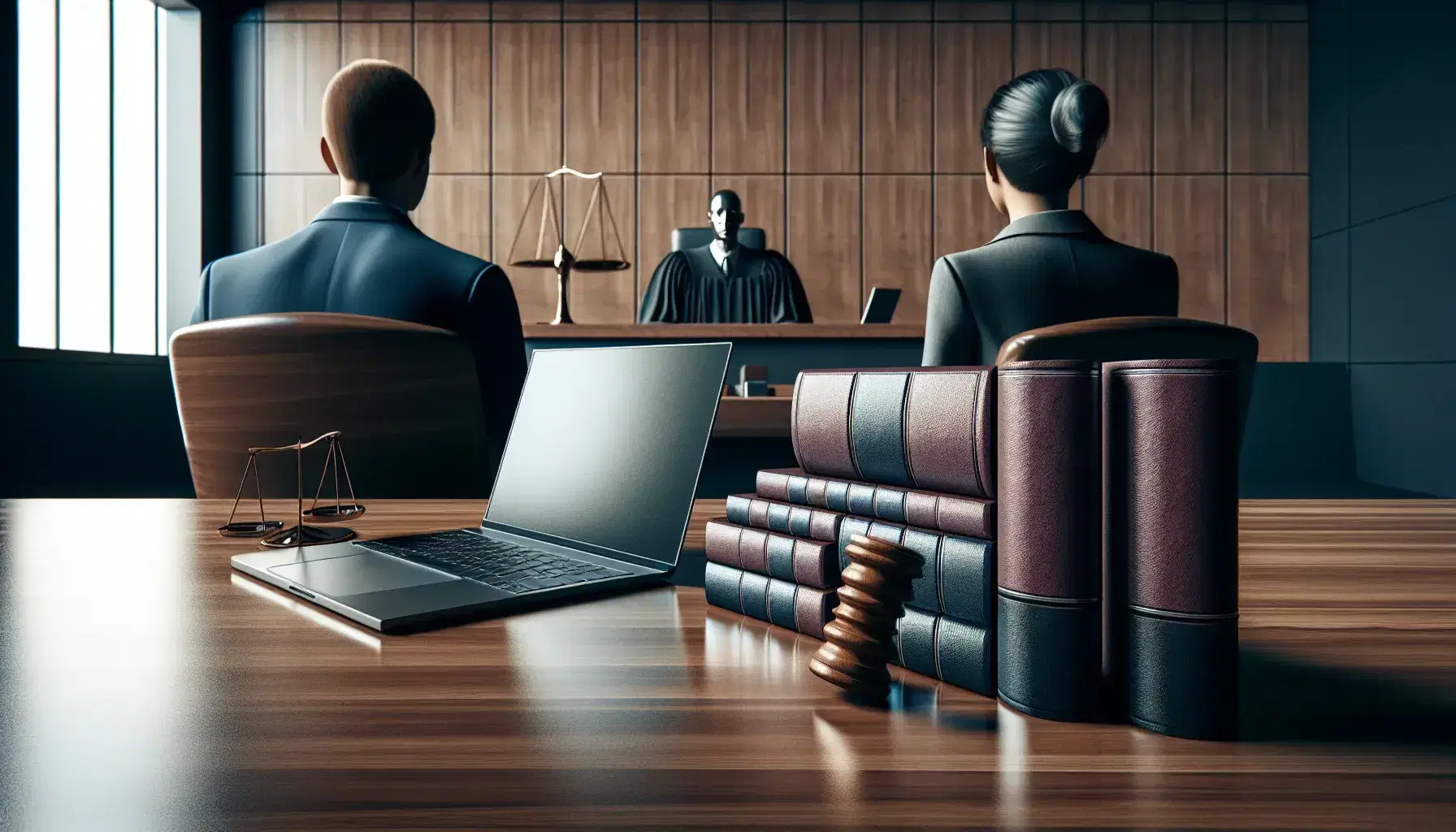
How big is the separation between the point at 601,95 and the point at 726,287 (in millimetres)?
2022

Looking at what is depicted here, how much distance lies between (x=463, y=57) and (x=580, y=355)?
6275 millimetres

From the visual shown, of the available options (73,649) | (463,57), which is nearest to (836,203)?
(463,57)

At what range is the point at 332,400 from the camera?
4.00 ft

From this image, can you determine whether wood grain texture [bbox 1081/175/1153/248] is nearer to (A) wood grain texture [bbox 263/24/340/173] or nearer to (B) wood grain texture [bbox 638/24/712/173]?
(B) wood grain texture [bbox 638/24/712/173]

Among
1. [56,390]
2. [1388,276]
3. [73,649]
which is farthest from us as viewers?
[1388,276]

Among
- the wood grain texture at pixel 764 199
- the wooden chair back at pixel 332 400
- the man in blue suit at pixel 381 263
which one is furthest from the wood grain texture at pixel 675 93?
the wooden chair back at pixel 332 400

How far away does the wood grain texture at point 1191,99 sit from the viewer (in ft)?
20.7

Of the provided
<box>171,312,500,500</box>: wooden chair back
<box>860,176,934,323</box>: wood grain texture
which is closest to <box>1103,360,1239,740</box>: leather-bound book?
<box>171,312,500,500</box>: wooden chair back

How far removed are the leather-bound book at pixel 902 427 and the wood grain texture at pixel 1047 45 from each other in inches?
259

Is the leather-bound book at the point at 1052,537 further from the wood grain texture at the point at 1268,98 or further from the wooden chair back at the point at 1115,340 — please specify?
the wood grain texture at the point at 1268,98

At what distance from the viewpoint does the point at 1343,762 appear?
0.36 metres

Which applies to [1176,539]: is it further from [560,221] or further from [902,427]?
[560,221]

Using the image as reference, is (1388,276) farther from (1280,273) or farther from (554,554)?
(554,554)

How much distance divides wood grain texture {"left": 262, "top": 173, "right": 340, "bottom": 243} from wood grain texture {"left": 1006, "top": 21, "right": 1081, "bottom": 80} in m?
4.99
